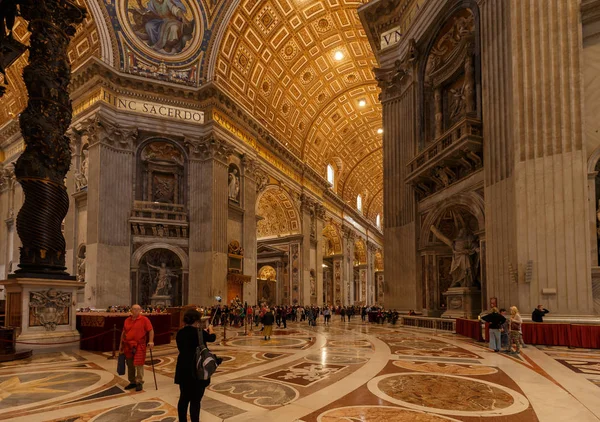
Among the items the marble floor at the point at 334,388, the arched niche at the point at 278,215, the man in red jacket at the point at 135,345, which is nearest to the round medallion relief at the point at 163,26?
the arched niche at the point at 278,215

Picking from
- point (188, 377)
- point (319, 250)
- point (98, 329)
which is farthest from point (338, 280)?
point (188, 377)

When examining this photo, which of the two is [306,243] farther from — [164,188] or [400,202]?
[400,202]

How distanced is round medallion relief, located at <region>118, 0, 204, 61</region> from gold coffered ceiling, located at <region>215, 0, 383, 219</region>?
5.55 ft

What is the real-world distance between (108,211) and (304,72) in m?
15.7

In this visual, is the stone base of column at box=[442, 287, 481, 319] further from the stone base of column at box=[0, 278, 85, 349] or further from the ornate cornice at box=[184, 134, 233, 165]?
the ornate cornice at box=[184, 134, 233, 165]

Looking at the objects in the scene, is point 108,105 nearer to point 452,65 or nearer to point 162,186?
point 162,186

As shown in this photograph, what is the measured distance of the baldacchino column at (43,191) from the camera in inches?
331

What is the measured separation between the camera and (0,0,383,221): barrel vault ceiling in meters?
20.8

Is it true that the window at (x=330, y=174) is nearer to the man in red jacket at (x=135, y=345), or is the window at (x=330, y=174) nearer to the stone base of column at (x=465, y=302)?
the stone base of column at (x=465, y=302)

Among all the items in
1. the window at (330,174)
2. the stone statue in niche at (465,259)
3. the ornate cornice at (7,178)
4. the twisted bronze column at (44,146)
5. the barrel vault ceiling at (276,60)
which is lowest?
the stone statue in niche at (465,259)

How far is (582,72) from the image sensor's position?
10445mm

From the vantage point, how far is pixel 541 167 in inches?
397

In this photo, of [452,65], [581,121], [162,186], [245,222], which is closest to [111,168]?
[162,186]

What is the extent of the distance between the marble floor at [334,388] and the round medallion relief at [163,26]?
16949 millimetres
